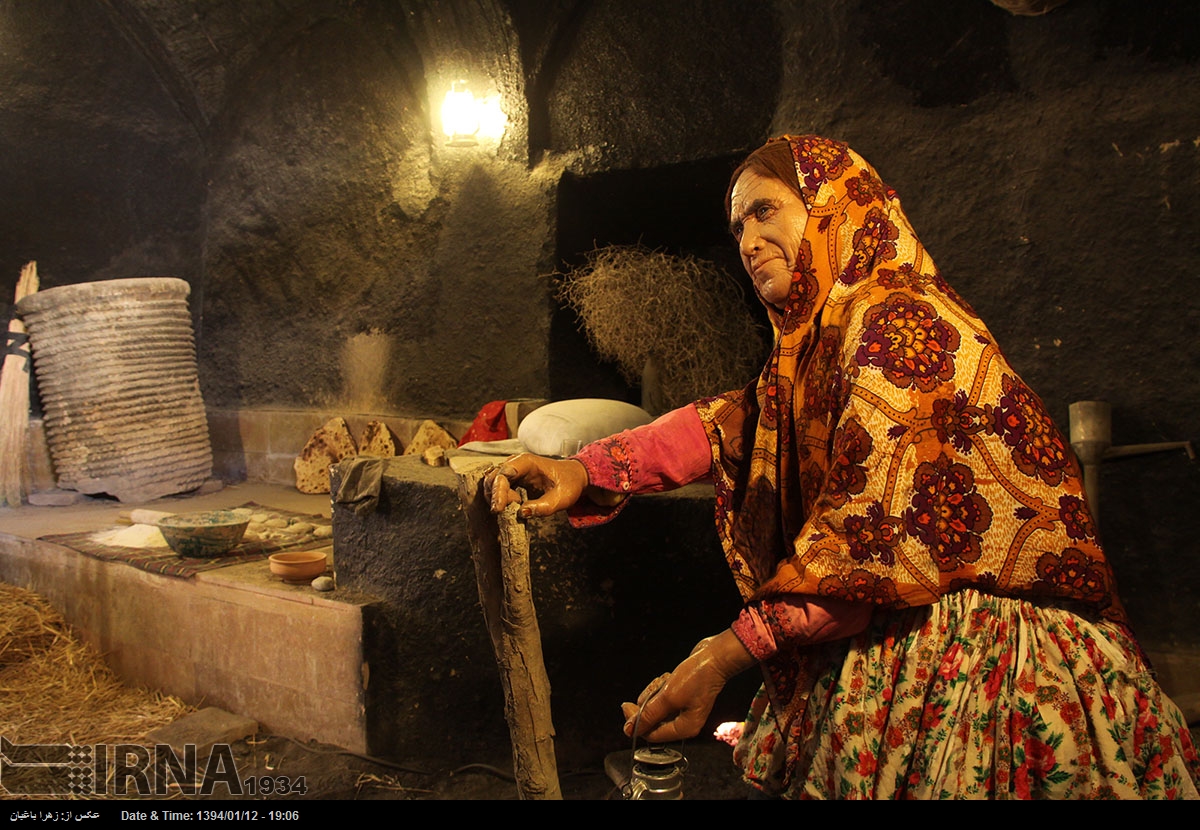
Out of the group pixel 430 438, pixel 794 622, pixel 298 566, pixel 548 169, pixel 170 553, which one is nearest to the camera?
pixel 794 622

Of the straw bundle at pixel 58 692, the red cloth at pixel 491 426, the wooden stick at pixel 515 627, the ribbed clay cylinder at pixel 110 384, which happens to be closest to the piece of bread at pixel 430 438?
the red cloth at pixel 491 426

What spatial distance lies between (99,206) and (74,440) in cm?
234

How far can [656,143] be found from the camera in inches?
155

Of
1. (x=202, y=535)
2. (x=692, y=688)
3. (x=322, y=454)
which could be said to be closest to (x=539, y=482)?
(x=692, y=688)

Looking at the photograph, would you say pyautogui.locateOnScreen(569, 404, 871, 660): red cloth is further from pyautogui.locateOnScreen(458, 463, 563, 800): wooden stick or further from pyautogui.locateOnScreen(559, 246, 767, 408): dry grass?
pyautogui.locateOnScreen(559, 246, 767, 408): dry grass

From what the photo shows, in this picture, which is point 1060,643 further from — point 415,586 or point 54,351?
point 54,351

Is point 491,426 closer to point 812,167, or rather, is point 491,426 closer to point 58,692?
point 58,692

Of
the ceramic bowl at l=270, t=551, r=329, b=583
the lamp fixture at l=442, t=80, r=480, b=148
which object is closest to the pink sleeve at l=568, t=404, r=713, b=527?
the ceramic bowl at l=270, t=551, r=329, b=583

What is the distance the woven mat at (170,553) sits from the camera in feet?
12.0

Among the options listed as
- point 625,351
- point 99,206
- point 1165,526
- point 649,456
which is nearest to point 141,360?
point 99,206

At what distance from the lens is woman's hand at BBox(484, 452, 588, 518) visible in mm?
1666

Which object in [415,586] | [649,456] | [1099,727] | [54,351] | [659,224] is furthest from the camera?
[54,351]

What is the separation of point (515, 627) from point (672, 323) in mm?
2549

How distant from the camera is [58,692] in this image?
12.2 ft
